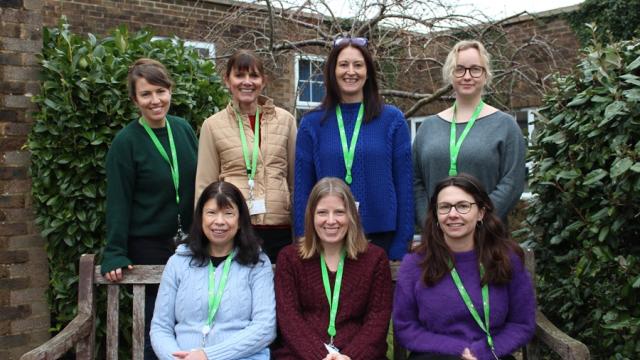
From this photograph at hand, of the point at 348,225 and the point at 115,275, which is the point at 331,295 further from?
the point at 115,275

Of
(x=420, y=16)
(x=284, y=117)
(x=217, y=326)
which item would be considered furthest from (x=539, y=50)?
(x=217, y=326)

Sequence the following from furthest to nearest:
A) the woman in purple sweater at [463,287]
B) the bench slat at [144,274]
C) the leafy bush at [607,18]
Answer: the leafy bush at [607,18]
the bench slat at [144,274]
the woman in purple sweater at [463,287]

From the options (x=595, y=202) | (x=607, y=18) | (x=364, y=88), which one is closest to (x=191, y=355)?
(x=364, y=88)

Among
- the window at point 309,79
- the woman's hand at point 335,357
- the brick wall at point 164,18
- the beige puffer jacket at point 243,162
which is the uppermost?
the brick wall at point 164,18

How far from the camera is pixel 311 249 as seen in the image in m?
3.32

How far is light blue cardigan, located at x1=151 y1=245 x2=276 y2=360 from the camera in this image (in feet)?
10.6

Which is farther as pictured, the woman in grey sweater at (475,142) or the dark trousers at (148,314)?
the dark trousers at (148,314)

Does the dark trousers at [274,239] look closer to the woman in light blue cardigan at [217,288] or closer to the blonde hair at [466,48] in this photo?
the woman in light blue cardigan at [217,288]

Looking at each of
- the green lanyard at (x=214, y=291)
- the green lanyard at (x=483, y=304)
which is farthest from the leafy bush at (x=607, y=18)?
the green lanyard at (x=214, y=291)

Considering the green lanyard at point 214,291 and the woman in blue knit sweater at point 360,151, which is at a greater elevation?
the woman in blue knit sweater at point 360,151

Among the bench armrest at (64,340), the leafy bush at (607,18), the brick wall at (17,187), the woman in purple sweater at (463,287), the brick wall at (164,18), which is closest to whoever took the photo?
the bench armrest at (64,340)

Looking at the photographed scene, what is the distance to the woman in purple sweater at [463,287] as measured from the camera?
3088 mm

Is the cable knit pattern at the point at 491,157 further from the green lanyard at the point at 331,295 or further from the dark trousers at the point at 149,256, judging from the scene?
the dark trousers at the point at 149,256

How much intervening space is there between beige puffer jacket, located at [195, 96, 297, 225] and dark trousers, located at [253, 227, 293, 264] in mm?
93
